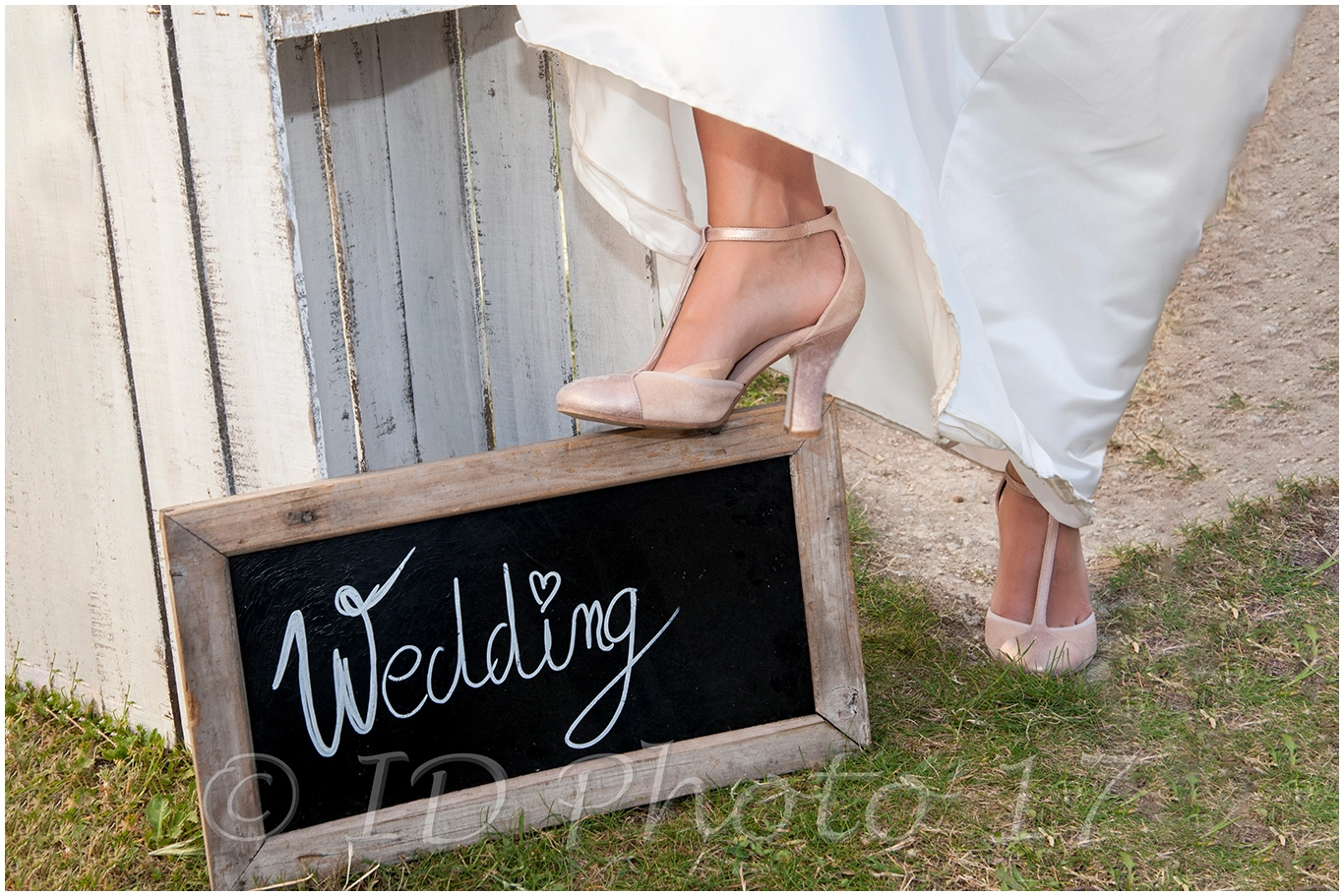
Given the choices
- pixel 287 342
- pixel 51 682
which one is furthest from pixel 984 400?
pixel 51 682

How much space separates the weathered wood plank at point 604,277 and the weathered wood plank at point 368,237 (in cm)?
21

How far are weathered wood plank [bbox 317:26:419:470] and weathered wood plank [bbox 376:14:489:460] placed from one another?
0.6 inches

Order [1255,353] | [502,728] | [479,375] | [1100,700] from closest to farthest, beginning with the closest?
[502,728] < [1100,700] < [479,375] < [1255,353]

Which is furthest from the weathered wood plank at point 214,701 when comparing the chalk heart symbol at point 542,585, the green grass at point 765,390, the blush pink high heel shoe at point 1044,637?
the green grass at point 765,390

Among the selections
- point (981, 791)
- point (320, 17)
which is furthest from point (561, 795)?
point (320, 17)

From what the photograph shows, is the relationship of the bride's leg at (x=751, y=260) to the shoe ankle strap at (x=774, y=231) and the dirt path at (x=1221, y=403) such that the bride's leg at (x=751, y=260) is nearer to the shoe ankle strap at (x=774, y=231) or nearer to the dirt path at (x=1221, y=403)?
the shoe ankle strap at (x=774, y=231)

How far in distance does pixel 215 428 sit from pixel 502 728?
421 mm

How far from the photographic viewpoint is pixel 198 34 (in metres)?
1.08

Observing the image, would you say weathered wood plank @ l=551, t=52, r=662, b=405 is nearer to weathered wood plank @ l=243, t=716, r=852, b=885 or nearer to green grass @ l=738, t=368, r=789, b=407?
weathered wood plank @ l=243, t=716, r=852, b=885

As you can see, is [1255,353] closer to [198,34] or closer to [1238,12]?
[1238,12]

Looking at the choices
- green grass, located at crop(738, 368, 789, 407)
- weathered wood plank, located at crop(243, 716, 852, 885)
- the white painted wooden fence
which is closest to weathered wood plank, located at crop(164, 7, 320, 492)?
the white painted wooden fence

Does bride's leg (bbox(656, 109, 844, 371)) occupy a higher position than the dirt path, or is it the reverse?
bride's leg (bbox(656, 109, 844, 371))

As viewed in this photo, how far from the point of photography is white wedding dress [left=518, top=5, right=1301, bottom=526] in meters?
1.11

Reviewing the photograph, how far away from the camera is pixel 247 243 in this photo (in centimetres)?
113
